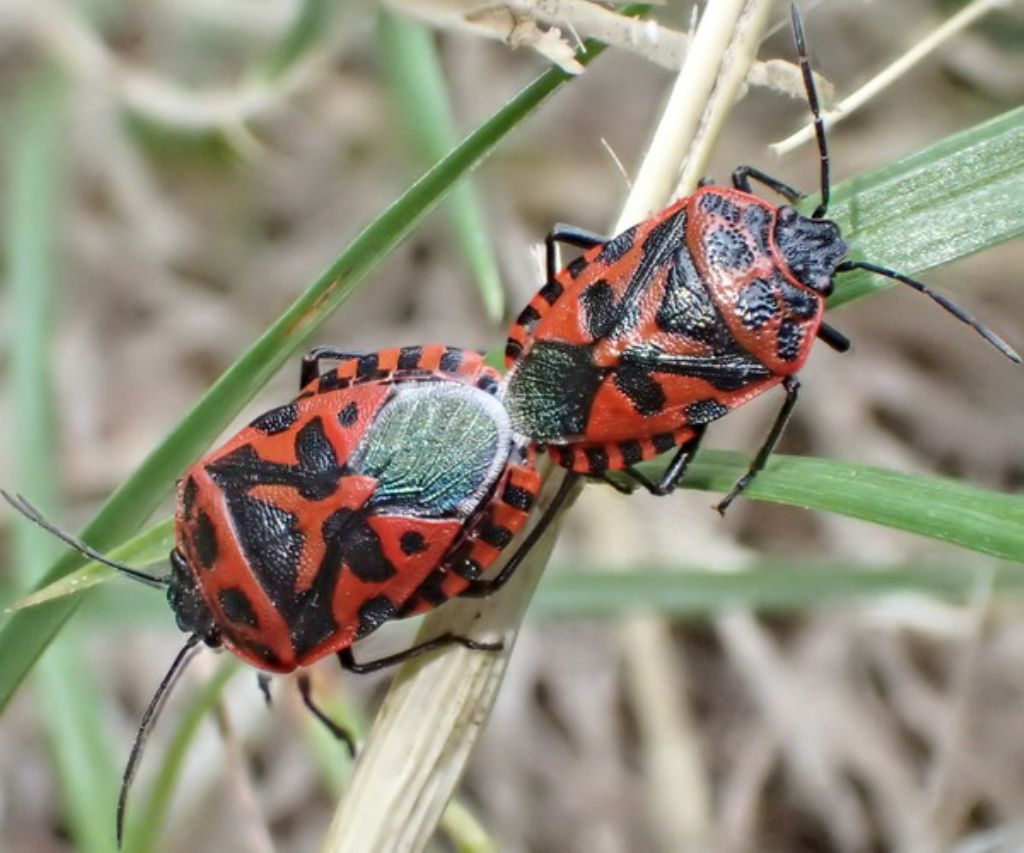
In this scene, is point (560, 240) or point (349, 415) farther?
point (560, 240)

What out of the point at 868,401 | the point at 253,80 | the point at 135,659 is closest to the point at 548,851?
the point at 135,659

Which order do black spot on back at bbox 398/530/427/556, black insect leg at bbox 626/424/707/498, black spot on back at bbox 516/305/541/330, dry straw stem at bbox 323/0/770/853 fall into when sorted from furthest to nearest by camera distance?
black spot on back at bbox 516/305/541/330
black spot on back at bbox 398/530/427/556
black insect leg at bbox 626/424/707/498
dry straw stem at bbox 323/0/770/853

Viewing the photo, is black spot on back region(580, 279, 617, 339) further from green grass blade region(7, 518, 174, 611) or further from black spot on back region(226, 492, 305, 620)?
green grass blade region(7, 518, 174, 611)

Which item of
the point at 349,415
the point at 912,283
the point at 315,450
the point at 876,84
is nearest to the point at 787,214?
the point at 876,84

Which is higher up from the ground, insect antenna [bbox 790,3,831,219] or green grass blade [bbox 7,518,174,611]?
insect antenna [bbox 790,3,831,219]

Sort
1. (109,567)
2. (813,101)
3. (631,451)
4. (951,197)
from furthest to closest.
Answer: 1. (631,451)
2. (813,101)
3. (109,567)
4. (951,197)

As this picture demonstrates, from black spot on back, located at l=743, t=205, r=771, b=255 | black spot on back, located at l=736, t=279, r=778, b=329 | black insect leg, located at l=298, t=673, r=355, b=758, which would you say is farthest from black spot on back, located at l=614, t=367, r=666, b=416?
black insect leg, located at l=298, t=673, r=355, b=758

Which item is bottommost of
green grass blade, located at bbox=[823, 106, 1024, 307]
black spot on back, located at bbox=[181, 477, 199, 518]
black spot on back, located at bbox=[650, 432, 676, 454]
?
black spot on back, located at bbox=[181, 477, 199, 518]

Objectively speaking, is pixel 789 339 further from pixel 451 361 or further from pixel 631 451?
pixel 451 361

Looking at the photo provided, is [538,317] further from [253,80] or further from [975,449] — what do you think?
[975,449]
